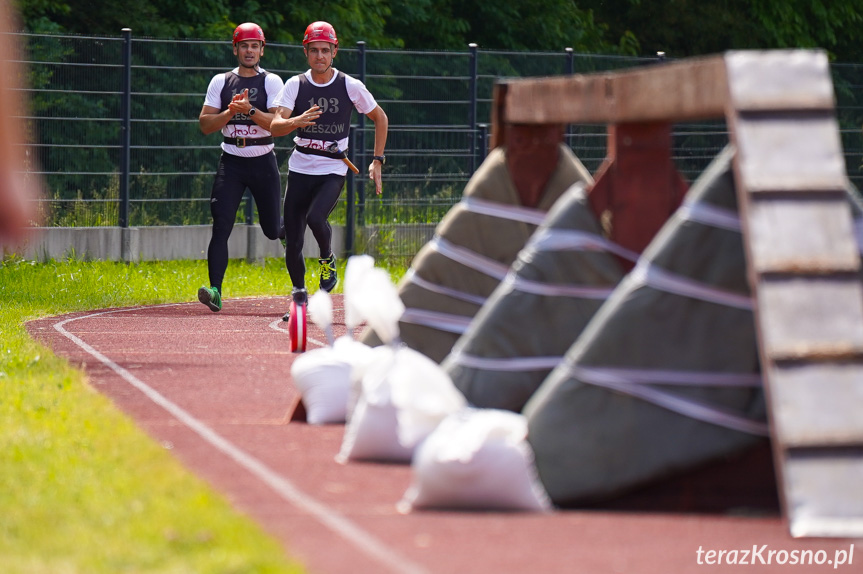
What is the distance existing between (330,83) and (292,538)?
8.42 metres

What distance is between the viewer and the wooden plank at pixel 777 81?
5.95m

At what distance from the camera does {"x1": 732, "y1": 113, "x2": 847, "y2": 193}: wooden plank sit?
5844 mm

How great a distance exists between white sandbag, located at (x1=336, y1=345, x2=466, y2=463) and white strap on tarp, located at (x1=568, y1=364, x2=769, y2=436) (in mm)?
542

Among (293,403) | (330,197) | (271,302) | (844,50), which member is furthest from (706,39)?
(293,403)

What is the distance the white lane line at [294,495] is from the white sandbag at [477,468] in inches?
12.7

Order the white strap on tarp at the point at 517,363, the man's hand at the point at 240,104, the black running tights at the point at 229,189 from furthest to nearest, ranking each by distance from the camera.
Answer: the black running tights at the point at 229,189, the man's hand at the point at 240,104, the white strap on tarp at the point at 517,363

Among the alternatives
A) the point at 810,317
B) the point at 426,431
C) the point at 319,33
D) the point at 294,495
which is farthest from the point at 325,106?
the point at 810,317

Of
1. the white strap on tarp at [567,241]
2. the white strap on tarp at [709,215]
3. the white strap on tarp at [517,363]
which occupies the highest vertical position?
the white strap on tarp at [709,215]

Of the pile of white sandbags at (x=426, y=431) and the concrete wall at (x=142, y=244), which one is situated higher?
the pile of white sandbags at (x=426, y=431)

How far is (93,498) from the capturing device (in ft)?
18.9

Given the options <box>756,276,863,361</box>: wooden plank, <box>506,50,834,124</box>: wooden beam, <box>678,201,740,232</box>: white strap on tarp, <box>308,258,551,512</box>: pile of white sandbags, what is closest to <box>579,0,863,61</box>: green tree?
<box>506,50,834,124</box>: wooden beam

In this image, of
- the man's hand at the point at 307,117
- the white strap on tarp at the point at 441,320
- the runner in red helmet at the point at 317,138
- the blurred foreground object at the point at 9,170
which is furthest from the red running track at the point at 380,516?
the runner in red helmet at the point at 317,138

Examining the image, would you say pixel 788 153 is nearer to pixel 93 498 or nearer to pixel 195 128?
pixel 93 498

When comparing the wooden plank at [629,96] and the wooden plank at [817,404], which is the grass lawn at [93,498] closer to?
the wooden plank at [817,404]
